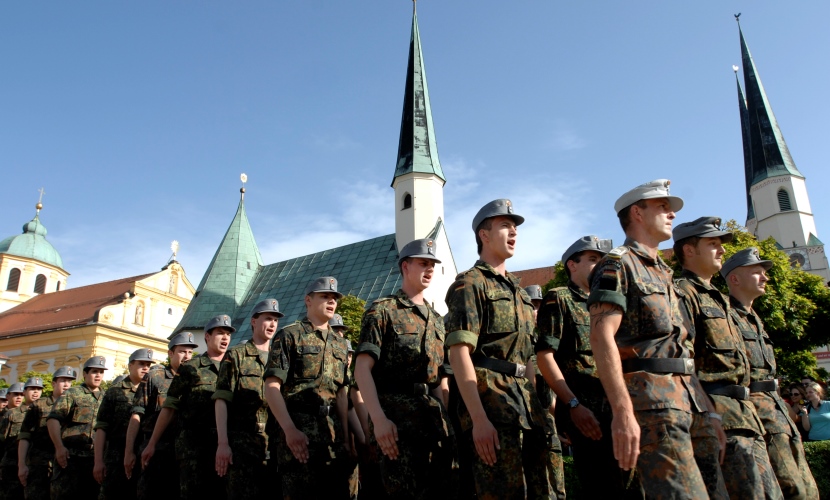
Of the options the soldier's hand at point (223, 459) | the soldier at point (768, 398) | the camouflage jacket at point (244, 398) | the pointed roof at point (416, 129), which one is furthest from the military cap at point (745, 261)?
the pointed roof at point (416, 129)

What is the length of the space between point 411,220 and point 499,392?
28.3m

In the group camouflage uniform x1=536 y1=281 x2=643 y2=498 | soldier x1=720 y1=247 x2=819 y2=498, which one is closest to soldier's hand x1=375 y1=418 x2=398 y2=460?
camouflage uniform x1=536 y1=281 x2=643 y2=498

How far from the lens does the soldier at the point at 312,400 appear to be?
16.7 feet

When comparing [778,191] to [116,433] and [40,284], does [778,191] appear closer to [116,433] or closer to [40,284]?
[116,433]

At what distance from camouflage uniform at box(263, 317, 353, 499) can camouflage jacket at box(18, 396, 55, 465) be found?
5.63m

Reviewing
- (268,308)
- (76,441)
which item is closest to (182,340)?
(268,308)

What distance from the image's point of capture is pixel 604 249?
5.47 meters

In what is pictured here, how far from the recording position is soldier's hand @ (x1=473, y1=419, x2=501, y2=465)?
3670mm

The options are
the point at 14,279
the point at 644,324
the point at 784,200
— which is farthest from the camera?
the point at 14,279

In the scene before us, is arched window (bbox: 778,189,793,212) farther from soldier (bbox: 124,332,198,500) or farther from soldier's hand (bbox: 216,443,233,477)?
soldier's hand (bbox: 216,443,233,477)

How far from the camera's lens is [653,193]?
12.7 ft

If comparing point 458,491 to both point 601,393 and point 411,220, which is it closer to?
point 601,393

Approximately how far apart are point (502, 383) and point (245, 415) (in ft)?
10.2

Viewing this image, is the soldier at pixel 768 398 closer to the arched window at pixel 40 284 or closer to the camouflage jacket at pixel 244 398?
the camouflage jacket at pixel 244 398
